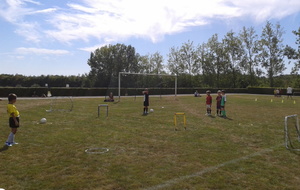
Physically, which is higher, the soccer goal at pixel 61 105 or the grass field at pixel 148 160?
the soccer goal at pixel 61 105

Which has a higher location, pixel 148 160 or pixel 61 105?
pixel 61 105

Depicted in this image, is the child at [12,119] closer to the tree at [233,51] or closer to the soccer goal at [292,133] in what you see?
the soccer goal at [292,133]

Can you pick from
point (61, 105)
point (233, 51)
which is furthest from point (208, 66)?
point (61, 105)

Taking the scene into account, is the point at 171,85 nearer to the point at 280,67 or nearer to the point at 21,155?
the point at 280,67

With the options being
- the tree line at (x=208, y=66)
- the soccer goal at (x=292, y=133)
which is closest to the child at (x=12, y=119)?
the soccer goal at (x=292, y=133)

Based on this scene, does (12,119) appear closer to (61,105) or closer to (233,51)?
(61,105)

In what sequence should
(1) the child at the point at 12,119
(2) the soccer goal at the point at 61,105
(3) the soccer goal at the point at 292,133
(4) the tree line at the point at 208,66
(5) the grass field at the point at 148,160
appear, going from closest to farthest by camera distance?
(5) the grass field at the point at 148,160 → (1) the child at the point at 12,119 → (3) the soccer goal at the point at 292,133 → (2) the soccer goal at the point at 61,105 → (4) the tree line at the point at 208,66

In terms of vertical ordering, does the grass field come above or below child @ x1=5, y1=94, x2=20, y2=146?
below

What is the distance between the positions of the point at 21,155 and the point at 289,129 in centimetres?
834

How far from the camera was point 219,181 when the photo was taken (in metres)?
5.07

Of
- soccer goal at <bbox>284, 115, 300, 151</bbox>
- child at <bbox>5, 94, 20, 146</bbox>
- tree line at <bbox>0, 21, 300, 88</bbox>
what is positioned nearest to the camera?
child at <bbox>5, 94, 20, 146</bbox>

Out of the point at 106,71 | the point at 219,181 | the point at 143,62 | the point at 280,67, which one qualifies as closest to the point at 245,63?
the point at 280,67

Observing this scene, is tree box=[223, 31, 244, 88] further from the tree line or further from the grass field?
the grass field

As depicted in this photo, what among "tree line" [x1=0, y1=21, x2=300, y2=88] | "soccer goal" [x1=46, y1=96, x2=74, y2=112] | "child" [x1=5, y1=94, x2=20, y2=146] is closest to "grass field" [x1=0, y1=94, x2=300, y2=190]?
"child" [x1=5, y1=94, x2=20, y2=146]
